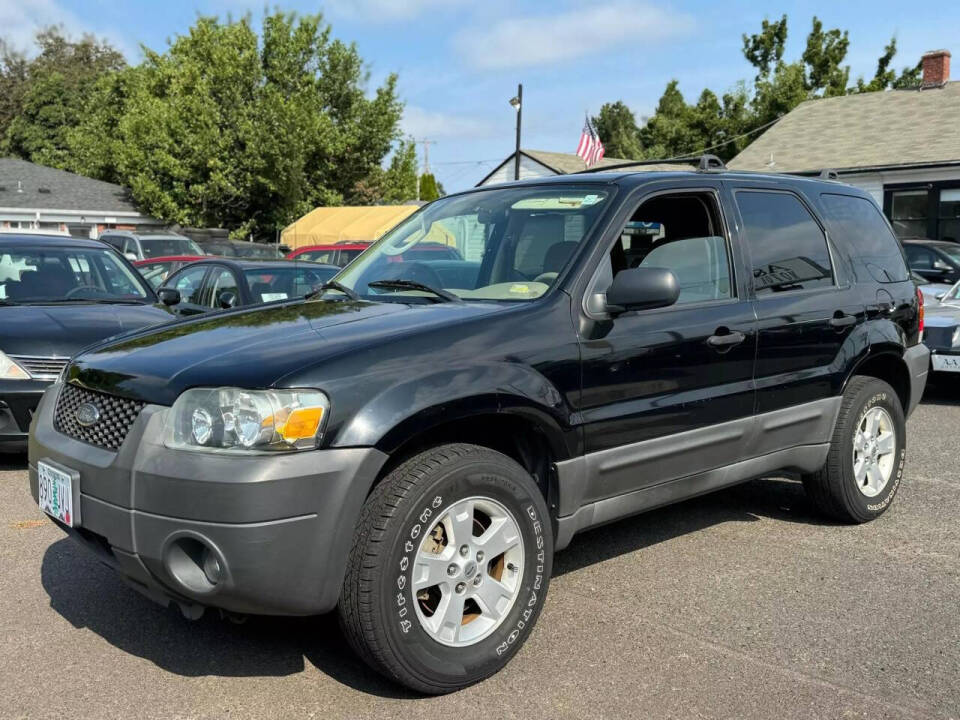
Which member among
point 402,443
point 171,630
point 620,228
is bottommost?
point 171,630

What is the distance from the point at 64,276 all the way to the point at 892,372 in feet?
19.6

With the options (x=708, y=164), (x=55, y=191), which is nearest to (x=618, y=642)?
(x=708, y=164)

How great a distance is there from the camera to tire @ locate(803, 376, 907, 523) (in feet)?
16.3

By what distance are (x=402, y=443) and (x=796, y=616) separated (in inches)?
75.5

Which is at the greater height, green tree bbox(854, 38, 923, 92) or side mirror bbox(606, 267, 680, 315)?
green tree bbox(854, 38, 923, 92)

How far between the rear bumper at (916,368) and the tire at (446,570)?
2944 mm

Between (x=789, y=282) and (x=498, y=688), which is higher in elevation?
(x=789, y=282)

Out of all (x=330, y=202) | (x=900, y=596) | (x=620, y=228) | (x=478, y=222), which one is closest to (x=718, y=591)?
(x=900, y=596)

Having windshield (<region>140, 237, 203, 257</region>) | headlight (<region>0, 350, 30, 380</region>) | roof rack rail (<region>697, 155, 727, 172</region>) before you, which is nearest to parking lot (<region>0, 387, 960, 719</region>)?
headlight (<region>0, 350, 30, 380</region>)

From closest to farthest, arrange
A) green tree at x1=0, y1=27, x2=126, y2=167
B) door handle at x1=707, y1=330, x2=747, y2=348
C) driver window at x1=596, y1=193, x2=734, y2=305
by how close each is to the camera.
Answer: door handle at x1=707, y1=330, x2=747, y2=348 < driver window at x1=596, y1=193, x2=734, y2=305 < green tree at x1=0, y1=27, x2=126, y2=167

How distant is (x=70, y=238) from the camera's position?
7.96m

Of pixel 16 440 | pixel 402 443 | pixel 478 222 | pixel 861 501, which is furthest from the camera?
pixel 16 440

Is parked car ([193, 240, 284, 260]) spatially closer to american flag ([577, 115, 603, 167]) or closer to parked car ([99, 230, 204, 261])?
parked car ([99, 230, 204, 261])

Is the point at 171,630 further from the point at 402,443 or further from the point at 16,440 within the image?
the point at 16,440
